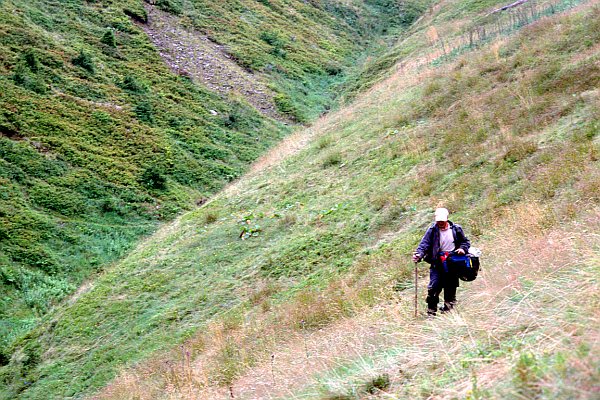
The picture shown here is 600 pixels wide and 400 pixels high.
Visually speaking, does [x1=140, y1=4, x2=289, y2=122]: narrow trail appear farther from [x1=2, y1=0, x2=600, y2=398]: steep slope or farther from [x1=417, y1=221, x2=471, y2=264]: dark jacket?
[x1=417, y1=221, x2=471, y2=264]: dark jacket

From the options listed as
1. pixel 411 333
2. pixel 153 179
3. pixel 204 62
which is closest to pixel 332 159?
pixel 153 179

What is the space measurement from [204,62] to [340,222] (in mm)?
26647

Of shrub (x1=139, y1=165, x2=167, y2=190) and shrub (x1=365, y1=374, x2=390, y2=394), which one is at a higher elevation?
shrub (x1=139, y1=165, x2=167, y2=190)

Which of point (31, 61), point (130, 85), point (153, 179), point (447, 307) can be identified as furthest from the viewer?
point (130, 85)

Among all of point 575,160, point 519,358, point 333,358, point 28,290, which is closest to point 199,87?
point 28,290

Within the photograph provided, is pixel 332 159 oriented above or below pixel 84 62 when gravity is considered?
below

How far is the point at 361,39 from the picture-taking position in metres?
53.7

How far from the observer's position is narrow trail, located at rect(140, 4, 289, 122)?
3541 cm

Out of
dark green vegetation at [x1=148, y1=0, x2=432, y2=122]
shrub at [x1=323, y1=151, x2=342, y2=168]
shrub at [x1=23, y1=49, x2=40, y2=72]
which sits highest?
dark green vegetation at [x1=148, y1=0, x2=432, y2=122]

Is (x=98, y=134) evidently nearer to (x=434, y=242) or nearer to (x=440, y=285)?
(x=434, y=242)

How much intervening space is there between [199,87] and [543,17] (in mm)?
20602

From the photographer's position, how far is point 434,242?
6.92 m

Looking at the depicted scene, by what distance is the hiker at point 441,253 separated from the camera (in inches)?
267

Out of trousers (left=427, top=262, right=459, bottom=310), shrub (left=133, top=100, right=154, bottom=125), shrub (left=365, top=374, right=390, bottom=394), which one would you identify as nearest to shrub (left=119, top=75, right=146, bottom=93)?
shrub (left=133, top=100, right=154, bottom=125)
